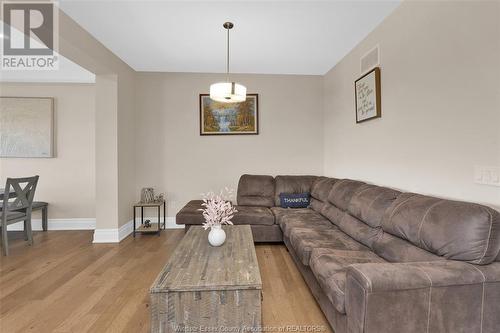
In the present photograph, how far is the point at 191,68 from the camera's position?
13.2 feet

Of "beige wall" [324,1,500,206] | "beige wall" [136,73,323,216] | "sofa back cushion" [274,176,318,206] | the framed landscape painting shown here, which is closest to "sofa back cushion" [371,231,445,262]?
"beige wall" [324,1,500,206]

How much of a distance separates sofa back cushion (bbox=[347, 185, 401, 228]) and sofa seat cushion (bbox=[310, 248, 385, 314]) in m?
0.31

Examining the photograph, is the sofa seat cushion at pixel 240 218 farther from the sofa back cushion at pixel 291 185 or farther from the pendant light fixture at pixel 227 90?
the pendant light fixture at pixel 227 90

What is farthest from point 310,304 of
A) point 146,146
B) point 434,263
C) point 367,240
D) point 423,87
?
point 146,146

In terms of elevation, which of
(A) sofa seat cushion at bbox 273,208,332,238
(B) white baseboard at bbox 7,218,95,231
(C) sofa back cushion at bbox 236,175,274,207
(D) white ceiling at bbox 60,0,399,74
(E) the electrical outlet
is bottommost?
(B) white baseboard at bbox 7,218,95,231

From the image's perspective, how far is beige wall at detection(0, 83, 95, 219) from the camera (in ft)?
13.4

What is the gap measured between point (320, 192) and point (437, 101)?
180 cm

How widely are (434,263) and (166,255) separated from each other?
9.04 ft

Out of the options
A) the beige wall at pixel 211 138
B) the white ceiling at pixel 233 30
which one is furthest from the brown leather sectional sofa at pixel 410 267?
the beige wall at pixel 211 138

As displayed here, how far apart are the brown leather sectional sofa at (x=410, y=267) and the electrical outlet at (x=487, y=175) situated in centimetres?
28

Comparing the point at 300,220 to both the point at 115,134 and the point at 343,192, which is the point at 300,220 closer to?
the point at 343,192

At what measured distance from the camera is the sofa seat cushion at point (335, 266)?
1455mm

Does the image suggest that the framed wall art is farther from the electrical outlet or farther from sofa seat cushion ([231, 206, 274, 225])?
the electrical outlet

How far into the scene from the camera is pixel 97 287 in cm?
229
